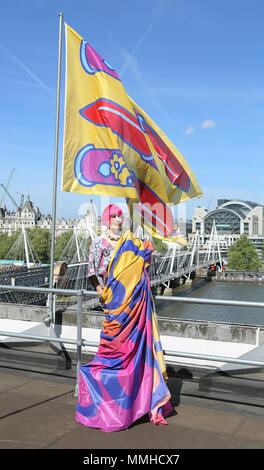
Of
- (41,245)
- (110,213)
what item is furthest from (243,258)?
(110,213)

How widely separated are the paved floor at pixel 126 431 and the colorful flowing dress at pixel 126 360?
0.15 metres

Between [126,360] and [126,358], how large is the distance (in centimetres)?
2

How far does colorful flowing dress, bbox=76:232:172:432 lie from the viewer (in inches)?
160

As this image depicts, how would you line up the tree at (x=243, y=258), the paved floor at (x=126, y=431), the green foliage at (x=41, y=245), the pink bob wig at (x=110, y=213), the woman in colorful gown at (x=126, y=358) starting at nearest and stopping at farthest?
the paved floor at (x=126, y=431) → the woman in colorful gown at (x=126, y=358) → the pink bob wig at (x=110, y=213) → the green foliage at (x=41, y=245) → the tree at (x=243, y=258)

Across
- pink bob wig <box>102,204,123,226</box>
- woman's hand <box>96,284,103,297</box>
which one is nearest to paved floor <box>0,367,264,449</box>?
woman's hand <box>96,284,103,297</box>

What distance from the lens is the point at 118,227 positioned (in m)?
4.51

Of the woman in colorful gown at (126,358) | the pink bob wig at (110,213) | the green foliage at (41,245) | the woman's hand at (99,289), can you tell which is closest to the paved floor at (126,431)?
the woman in colorful gown at (126,358)

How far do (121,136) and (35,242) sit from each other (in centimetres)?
11190

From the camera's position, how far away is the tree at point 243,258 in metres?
129

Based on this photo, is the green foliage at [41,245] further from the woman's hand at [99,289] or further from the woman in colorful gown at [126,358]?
the woman in colorful gown at [126,358]

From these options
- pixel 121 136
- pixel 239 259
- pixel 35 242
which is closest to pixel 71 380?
pixel 121 136

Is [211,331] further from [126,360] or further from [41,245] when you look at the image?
[41,245]

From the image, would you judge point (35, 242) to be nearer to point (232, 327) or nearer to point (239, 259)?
point (239, 259)

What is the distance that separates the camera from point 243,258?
130500 mm
